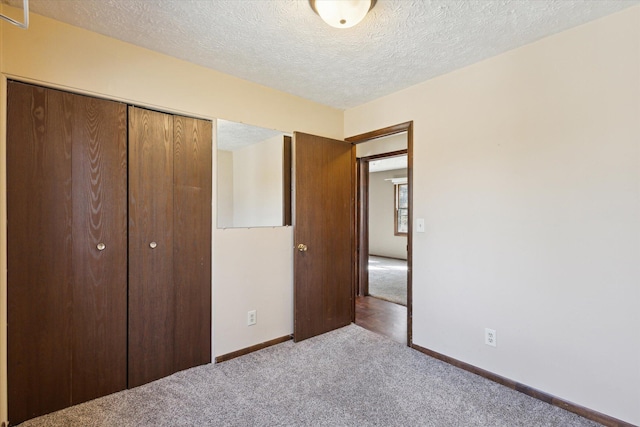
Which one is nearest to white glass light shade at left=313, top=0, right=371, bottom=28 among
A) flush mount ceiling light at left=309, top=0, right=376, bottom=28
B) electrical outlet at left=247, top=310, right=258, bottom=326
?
flush mount ceiling light at left=309, top=0, right=376, bottom=28

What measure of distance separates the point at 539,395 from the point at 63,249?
3154mm

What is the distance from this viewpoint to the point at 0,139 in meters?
1.58

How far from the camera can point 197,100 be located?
7.47ft

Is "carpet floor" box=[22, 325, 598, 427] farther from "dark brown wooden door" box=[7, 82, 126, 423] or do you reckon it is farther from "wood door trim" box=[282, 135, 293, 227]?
"wood door trim" box=[282, 135, 293, 227]

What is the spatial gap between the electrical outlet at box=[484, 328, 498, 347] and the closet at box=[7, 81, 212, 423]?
214cm

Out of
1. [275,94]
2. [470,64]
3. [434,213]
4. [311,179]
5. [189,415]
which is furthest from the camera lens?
[311,179]

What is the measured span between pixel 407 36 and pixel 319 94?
3.58ft

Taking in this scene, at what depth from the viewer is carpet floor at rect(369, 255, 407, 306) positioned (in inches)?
172

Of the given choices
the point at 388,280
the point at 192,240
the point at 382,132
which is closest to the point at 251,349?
the point at 192,240

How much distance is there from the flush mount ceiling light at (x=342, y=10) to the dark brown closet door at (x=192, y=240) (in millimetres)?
1241

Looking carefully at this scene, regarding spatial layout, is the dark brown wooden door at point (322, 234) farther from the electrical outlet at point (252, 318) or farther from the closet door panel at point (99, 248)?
the closet door panel at point (99, 248)

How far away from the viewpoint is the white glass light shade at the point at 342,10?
4.87 feet

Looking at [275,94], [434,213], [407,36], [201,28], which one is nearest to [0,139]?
[201,28]

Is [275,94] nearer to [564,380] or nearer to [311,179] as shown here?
[311,179]
